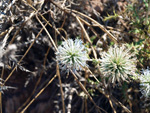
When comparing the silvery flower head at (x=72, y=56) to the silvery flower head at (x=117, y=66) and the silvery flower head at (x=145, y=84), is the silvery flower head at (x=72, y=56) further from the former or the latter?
the silvery flower head at (x=145, y=84)

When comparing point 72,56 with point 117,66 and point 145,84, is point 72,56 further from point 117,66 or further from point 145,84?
point 145,84

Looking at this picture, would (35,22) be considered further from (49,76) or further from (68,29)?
(49,76)

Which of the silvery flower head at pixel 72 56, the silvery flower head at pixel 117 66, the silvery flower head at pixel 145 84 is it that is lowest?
the silvery flower head at pixel 145 84

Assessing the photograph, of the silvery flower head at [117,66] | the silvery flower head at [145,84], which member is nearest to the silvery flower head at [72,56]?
the silvery flower head at [117,66]

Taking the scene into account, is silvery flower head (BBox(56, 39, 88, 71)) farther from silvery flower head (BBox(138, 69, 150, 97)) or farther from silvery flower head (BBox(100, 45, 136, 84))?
silvery flower head (BBox(138, 69, 150, 97))

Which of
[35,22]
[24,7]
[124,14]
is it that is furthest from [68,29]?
[124,14]

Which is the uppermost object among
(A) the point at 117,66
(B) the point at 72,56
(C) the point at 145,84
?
(B) the point at 72,56

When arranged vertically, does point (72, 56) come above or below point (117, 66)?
above

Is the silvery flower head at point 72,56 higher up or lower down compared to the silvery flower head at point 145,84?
higher up

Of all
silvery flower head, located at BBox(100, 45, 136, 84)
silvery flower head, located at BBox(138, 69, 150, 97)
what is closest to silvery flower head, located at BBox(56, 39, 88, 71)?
silvery flower head, located at BBox(100, 45, 136, 84)

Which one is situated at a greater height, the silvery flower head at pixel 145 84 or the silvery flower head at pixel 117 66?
the silvery flower head at pixel 117 66

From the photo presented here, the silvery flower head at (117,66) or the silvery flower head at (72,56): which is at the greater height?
the silvery flower head at (72,56)

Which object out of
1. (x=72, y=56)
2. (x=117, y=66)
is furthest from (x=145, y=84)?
(x=72, y=56)
